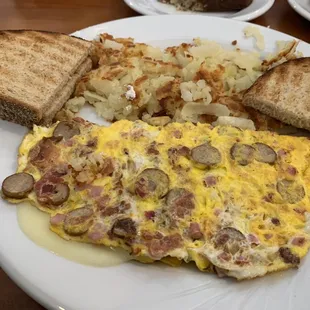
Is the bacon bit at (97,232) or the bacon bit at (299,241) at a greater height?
the bacon bit at (299,241)

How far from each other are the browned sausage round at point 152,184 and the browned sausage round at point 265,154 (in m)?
0.42

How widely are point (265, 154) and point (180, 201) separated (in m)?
0.46

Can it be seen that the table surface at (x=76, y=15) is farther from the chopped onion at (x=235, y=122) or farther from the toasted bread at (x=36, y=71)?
the chopped onion at (x=235, y=122)

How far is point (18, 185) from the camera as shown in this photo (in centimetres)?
175

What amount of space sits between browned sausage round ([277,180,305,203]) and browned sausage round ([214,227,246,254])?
11.0 inches

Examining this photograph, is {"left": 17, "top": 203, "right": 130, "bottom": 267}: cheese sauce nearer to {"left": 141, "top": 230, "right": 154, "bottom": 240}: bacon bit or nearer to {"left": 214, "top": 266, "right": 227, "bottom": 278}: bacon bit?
{"left": 141, "top": 230, "right": 154, "bottom": 240}: bacon bit

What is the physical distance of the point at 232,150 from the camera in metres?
1.85

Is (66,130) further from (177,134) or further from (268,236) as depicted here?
(268,236)

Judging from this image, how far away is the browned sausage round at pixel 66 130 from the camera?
1.96 metres

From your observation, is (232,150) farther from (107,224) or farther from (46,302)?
(46,302)

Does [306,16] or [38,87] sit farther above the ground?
[306,16]

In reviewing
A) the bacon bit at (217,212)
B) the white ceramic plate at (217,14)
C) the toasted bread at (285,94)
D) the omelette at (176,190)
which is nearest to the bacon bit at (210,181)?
the omelette at (176,190)

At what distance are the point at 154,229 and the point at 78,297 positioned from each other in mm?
353

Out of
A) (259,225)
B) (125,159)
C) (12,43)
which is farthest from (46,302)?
(12,43)
